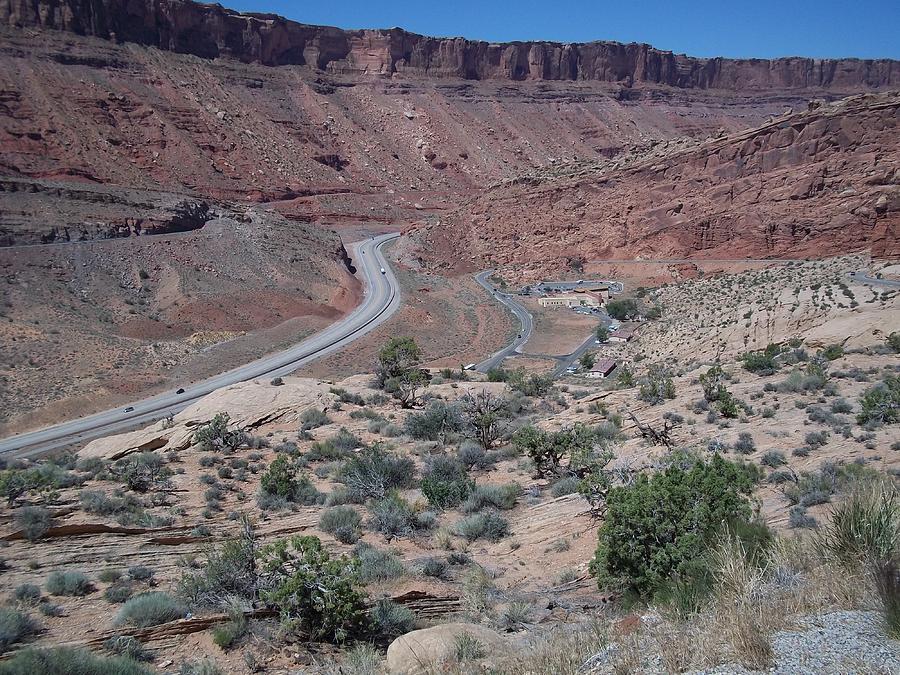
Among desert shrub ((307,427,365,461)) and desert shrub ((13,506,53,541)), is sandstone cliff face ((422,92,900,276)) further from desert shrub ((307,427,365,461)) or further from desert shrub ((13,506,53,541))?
desert shrub ((13,506,53,541))

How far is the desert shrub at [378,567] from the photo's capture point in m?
9.18

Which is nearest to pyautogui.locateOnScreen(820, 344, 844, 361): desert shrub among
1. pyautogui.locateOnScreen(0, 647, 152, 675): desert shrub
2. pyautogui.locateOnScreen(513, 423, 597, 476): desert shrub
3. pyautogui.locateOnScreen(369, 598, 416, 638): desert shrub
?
pyautogui.locateOnScreen(513, 423, 597, 476): desert shrub

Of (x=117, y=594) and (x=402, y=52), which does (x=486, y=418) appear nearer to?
(x=117, y=594)

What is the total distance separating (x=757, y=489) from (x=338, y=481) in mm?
8618

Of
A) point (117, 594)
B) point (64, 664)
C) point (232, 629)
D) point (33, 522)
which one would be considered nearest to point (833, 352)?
point (232, 629)

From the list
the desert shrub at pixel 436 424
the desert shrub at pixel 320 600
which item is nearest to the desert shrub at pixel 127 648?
the desert shrub at pixel 320 600

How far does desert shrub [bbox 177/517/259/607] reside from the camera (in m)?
7.94

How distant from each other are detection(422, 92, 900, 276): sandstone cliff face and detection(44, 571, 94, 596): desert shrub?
38.7 metres

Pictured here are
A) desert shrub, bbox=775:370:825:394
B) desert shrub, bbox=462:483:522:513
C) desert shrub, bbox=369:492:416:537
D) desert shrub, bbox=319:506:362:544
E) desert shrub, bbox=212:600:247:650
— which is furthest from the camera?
desert shrub, bbox=775:370:825:394

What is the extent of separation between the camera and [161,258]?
50.7 meters

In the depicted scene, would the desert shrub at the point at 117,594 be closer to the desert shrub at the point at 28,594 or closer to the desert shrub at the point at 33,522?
the desert shrub at the point at 28,594

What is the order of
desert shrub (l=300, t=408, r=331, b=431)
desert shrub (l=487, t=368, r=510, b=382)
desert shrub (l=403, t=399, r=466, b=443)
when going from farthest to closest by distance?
desert shrub (l=487, t=368, r=510, b=382), desert shrub (l=300, t=408, r=331, b=431), desert shrub (l=403, t=399, r=466, b=443)

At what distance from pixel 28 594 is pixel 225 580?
228 centimetres

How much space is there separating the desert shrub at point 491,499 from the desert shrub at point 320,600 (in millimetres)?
4618
